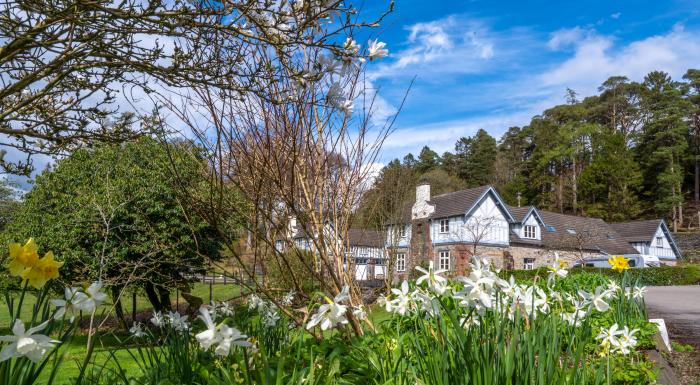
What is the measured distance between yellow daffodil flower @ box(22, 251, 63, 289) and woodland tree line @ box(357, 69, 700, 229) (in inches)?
1428

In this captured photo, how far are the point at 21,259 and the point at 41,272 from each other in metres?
0.07

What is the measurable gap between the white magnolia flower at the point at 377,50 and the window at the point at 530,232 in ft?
93.8

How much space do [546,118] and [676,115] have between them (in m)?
12.8

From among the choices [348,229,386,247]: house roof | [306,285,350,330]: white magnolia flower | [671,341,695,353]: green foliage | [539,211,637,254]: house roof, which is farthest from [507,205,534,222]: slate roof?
[306,285,350,330]: white magnolia flower

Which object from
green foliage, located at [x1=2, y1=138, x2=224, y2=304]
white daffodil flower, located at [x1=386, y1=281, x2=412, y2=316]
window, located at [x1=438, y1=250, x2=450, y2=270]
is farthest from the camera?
window, located at [x1=438, y1=250, x2=450, y2=270]

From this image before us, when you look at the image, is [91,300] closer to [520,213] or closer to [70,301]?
[70,301]

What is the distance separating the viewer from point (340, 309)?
1584mm

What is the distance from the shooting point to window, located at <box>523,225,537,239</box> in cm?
2889

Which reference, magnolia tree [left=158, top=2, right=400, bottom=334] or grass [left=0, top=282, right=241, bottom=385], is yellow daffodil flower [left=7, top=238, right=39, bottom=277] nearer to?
grass [left=0, top=282, right=241, bottom=385]

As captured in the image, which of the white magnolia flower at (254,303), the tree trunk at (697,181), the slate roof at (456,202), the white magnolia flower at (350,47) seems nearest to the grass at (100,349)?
the white magnolia flower at (254,303)

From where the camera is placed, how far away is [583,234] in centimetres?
2881

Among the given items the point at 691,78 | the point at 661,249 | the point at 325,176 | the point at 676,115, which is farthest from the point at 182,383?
the point at 691,78

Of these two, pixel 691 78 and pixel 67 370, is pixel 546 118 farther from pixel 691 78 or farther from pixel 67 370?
pixel 67 370

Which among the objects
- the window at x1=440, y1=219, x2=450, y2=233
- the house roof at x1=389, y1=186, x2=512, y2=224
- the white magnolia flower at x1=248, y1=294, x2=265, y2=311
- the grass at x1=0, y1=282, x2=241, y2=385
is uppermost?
the house roof at x1=389, y1=186, x2=512, y2=224
